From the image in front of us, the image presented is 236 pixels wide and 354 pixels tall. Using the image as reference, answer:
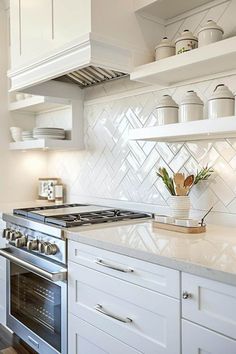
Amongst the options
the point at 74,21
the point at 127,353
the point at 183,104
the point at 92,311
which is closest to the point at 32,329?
the point at 92,311

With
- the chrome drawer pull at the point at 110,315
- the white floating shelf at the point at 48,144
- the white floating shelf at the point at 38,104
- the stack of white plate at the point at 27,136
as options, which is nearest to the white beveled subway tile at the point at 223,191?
the chrome drawer pull at the point at 110,315

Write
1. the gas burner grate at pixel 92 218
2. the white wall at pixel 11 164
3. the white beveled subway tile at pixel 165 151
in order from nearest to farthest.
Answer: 1. the gas burner grate at pixel 92 218
2. the white beveled subway tile at pixel 165 151
3. the white wall at pixel 11 164

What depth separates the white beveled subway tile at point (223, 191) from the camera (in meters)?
1.80

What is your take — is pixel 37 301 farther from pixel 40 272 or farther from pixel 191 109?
pixel 191 109

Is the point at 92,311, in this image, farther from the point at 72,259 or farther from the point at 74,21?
the point at 74,21

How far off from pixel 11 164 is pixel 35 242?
1.34 metres

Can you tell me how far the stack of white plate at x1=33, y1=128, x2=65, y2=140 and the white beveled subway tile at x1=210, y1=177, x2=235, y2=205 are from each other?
1398mm

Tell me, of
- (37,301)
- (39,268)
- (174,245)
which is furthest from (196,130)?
(37,301)

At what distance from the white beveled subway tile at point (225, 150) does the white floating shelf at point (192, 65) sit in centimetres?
37

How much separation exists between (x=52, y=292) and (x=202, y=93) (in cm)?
137

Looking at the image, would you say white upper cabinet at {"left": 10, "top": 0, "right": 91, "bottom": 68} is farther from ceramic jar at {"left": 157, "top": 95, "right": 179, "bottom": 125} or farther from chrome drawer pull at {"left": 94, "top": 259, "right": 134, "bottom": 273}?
chrome drawer pull at {"left": 94, "top": 259, "right": 134, "bottom": 273}

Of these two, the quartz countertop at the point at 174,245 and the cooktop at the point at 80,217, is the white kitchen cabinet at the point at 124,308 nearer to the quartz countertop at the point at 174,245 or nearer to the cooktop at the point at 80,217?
the quartz countertop at the point at 174,245

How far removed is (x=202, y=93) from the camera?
190cm

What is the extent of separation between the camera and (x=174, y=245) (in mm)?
1407
